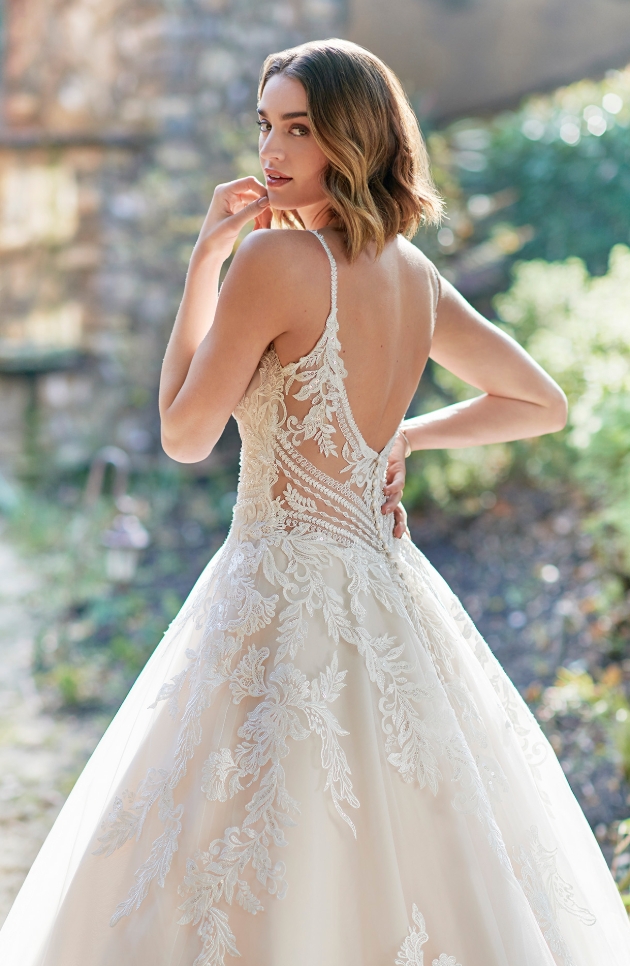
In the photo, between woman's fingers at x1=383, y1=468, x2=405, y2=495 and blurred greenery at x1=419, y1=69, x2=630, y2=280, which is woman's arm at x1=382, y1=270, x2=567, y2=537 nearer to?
woman's fingers at x1=383, y1=468, x2=405, y2=495

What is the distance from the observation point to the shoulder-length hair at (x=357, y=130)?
1368mm

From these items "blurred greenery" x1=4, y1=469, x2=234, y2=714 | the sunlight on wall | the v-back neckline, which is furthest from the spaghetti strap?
the sunlight on wall

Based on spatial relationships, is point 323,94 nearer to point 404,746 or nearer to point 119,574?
point 404,746

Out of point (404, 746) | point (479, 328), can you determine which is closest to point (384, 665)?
point (404, 746)

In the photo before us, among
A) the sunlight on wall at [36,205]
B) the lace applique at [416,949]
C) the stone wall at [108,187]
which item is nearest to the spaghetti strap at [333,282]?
the lace applique at [416,949]

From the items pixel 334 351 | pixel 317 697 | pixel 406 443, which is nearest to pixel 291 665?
pixel 317 697

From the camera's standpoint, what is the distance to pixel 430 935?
1277 mm

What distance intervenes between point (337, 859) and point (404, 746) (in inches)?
7.0

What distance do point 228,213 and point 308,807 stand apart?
920 mm

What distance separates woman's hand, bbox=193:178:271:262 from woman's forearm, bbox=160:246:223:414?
0.05 feet

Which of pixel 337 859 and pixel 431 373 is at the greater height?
pixel 431 373

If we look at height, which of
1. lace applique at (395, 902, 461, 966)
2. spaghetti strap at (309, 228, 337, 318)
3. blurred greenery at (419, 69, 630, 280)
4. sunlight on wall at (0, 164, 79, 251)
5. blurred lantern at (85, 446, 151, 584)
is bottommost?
lace applique at (395, 902, 461, 966)

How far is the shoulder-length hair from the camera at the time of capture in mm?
1368

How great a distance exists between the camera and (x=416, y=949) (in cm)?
124
